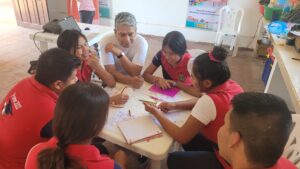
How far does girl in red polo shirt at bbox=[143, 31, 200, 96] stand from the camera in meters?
1.56

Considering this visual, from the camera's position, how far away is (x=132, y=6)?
446cm

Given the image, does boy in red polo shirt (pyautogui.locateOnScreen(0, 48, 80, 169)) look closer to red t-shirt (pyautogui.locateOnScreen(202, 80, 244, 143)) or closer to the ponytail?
the ponytail

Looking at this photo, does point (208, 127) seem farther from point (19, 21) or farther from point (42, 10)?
point (19, 21)

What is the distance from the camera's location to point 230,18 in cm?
391

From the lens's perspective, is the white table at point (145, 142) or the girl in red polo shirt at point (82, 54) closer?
the white table at point (145, 142)

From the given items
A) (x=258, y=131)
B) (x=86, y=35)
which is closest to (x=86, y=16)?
(x=86, y=35)

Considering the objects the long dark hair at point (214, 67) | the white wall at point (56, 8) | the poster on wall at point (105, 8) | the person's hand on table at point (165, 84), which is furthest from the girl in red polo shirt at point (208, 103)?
the poster on wall at point (105, 8)

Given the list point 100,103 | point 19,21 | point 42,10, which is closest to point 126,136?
point 100,103

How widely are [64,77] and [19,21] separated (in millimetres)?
4208

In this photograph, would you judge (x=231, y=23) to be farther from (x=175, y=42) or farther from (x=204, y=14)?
(x=175, y=42)

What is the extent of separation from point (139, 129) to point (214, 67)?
1.51ft

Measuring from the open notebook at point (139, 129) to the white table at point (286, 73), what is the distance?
0.79 m

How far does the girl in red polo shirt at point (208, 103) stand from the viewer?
3.81 ft

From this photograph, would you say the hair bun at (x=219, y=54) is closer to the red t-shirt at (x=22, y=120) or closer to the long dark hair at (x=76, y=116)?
the long dark hair at (x=76, y=116)
